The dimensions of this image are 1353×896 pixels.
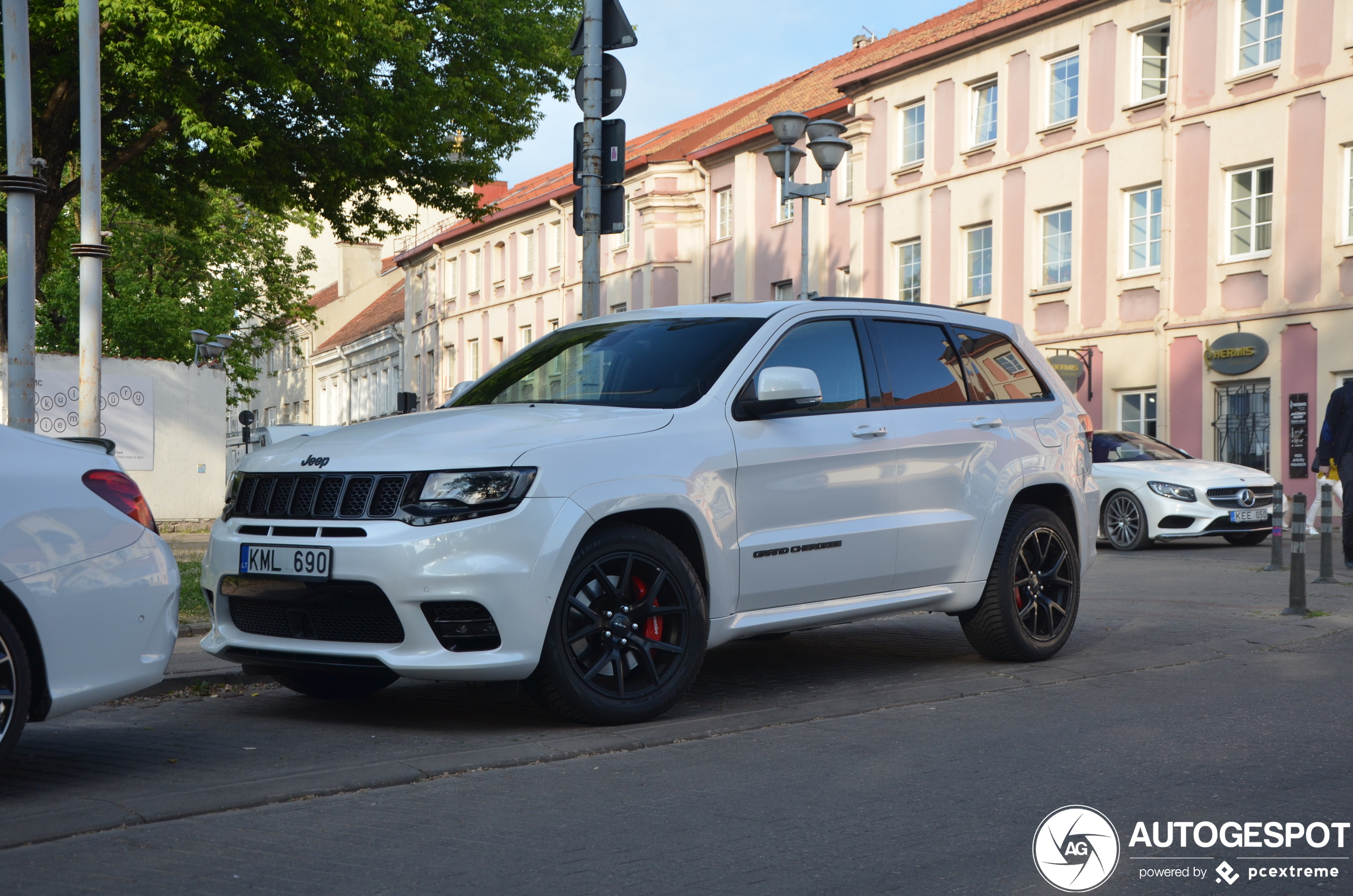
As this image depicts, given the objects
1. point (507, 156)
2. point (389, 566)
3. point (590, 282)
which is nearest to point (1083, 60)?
point (507, 156)

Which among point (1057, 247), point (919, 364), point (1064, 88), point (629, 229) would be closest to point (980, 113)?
point (1064, 88)

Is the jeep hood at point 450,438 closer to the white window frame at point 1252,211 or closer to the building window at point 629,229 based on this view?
the white window frame at point 1252,211

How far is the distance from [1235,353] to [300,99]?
1640 centimetres

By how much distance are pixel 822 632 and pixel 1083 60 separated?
2270 cm

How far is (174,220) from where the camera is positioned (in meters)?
21.8

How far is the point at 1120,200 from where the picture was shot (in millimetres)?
28719

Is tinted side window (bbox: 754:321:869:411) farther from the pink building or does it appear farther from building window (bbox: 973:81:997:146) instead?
building window (bbox: 973:81:997:146)

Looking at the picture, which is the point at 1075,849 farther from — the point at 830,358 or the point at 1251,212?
the point at 1251,212

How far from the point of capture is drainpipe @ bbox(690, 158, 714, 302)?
42125 millimetres

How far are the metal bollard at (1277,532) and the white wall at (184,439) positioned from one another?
16950mm

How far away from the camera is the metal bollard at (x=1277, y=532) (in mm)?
11641

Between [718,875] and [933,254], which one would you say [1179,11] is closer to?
[933,254]

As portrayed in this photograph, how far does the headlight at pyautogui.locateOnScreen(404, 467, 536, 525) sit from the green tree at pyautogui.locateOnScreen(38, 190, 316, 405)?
1360 inches

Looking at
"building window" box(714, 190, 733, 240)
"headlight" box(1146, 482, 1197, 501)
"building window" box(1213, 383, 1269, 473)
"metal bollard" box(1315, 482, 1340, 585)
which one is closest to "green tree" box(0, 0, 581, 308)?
"headlight" box(1146, 482, 1197, 501)
